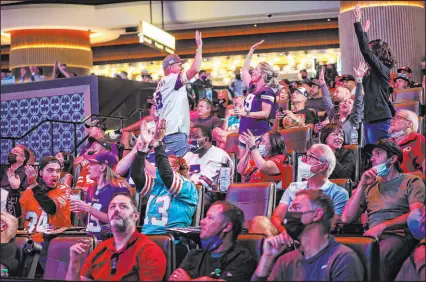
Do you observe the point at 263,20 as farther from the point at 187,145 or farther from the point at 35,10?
the point at 187,145

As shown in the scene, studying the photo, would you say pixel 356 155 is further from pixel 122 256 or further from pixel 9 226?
pixel 9 226

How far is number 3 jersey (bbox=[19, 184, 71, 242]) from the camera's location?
7.00 m

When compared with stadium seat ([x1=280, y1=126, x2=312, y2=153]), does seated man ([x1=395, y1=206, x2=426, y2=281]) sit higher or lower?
lower

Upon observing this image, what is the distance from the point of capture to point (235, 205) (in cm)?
516

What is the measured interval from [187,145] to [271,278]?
162 inches

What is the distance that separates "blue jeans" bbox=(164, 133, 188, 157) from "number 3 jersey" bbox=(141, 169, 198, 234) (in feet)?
6.47

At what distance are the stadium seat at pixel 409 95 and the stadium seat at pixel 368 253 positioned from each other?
6554mm

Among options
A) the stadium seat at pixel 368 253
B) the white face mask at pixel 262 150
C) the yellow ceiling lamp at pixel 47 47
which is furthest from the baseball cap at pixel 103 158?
the yellow ceiling lamp at pixel 47 47

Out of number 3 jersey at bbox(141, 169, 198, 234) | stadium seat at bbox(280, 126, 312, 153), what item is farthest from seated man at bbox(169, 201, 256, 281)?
stadium seat at bbox(280, 126, 312, 153)

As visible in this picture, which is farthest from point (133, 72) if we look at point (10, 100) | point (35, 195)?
point (35, 195)

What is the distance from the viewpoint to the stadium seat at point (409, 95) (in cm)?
1052

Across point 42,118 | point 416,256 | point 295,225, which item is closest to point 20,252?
point 295,225

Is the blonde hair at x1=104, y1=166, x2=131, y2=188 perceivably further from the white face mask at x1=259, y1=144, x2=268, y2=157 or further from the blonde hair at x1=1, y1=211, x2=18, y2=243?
the white face mask at x1=259, y1=144, x2=268, y2=157

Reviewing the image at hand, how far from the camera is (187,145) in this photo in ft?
27.1
